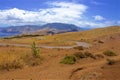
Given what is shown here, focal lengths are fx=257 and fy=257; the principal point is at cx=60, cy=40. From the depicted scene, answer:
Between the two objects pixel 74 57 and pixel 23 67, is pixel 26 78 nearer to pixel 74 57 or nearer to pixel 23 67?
pixel 23 67

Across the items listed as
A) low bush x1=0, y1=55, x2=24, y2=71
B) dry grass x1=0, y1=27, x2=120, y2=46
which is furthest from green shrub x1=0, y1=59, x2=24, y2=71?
dry grass x1=0, y1=27, x2=120, y2=46

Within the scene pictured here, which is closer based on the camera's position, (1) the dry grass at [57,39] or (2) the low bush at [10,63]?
(2) the low bush at [10,63]

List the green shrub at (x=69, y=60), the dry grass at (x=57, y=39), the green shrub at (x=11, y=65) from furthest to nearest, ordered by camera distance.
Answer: the dry grass at (x=57, y=39)
the green shrub at (x=69, y=60)
the green shrub at (x=11, y=65)

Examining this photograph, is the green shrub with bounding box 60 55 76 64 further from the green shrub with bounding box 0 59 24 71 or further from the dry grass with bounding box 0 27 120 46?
the dry grass with bounding box 0 27 120 46

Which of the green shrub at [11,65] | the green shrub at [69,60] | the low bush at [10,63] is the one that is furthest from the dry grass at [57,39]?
the green shrub at [11,65]

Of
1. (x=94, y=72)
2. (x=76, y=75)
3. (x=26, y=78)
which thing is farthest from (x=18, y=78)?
(x=94, y=72)

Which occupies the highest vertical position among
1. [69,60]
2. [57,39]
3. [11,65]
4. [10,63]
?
[57,39]

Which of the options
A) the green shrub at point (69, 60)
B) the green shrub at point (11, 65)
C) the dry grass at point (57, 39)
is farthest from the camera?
the dry grass at point (57, 39)

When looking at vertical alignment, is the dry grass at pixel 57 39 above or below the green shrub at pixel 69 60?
above

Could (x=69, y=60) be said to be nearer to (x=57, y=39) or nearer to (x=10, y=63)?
(x=10, y=63)

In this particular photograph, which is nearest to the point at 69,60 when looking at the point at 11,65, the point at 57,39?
the point at 11,65

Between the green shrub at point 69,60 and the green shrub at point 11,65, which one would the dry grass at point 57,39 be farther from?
the green shrub at point 11,65

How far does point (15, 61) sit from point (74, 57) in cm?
647

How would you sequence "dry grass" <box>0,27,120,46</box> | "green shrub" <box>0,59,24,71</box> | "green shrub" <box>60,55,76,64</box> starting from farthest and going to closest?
1. "dry grass" <box>0,27,120,46</box>
2. "green shrub" <box>60,55,76,64</box>
3. "green shrub" <box>0,59,24,71</box>
